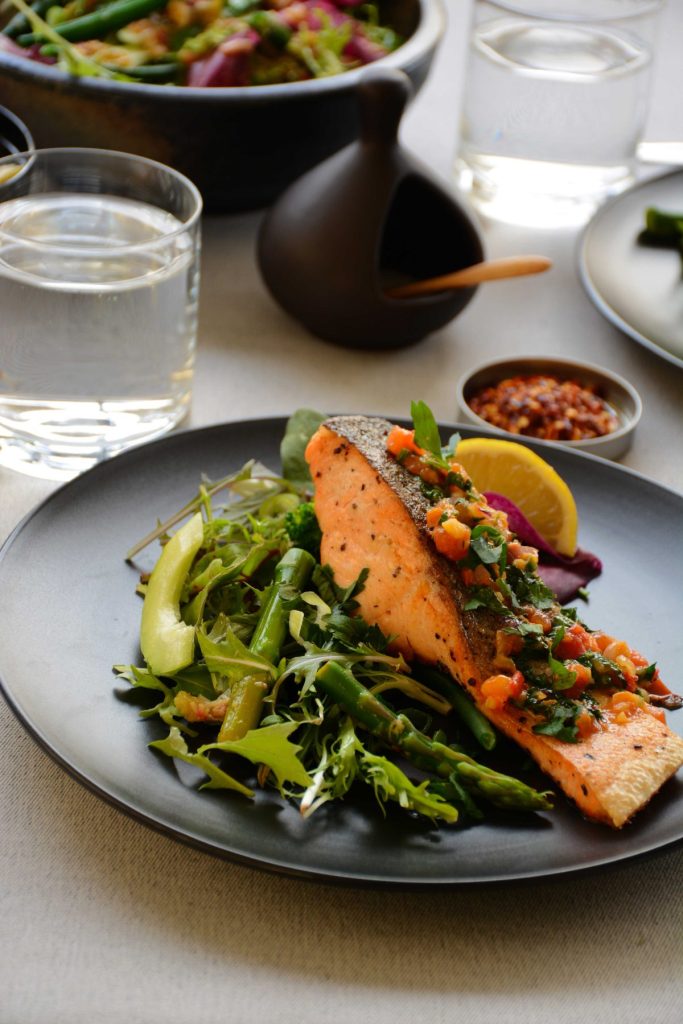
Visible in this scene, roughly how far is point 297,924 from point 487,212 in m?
2.81

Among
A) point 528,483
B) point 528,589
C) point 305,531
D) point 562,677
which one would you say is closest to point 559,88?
point 528,483

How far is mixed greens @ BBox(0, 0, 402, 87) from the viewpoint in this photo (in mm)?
3457

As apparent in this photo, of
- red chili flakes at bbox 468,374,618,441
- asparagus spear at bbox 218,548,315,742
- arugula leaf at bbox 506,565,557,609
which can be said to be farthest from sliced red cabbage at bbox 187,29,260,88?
arugula leaf at bbox 506,565,557,609

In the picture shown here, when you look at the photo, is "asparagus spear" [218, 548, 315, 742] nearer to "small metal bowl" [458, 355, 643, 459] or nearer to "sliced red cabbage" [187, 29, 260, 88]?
"small metal bowl" [458, 355, 643, 459]

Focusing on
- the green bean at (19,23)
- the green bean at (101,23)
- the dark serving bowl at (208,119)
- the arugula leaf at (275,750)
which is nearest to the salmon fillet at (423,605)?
the arugula leaf at (275,750)

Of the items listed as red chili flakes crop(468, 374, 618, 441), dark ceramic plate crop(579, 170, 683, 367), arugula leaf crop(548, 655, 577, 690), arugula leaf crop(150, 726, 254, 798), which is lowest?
red chili flakes crop(468, 374, 618, 441)

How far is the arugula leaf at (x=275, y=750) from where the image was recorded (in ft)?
5.82

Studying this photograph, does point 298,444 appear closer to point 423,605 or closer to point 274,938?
point 423,605

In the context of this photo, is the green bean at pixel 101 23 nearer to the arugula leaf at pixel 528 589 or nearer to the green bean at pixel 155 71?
the green bean at pixel 155 71

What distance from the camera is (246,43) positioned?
345cm

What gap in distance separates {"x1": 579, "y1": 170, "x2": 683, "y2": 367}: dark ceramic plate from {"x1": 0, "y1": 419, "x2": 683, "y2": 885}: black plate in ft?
2.29

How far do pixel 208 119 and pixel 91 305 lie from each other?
3.05ft

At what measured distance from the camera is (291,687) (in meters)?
2.04

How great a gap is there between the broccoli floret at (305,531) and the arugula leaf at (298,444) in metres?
0.17
